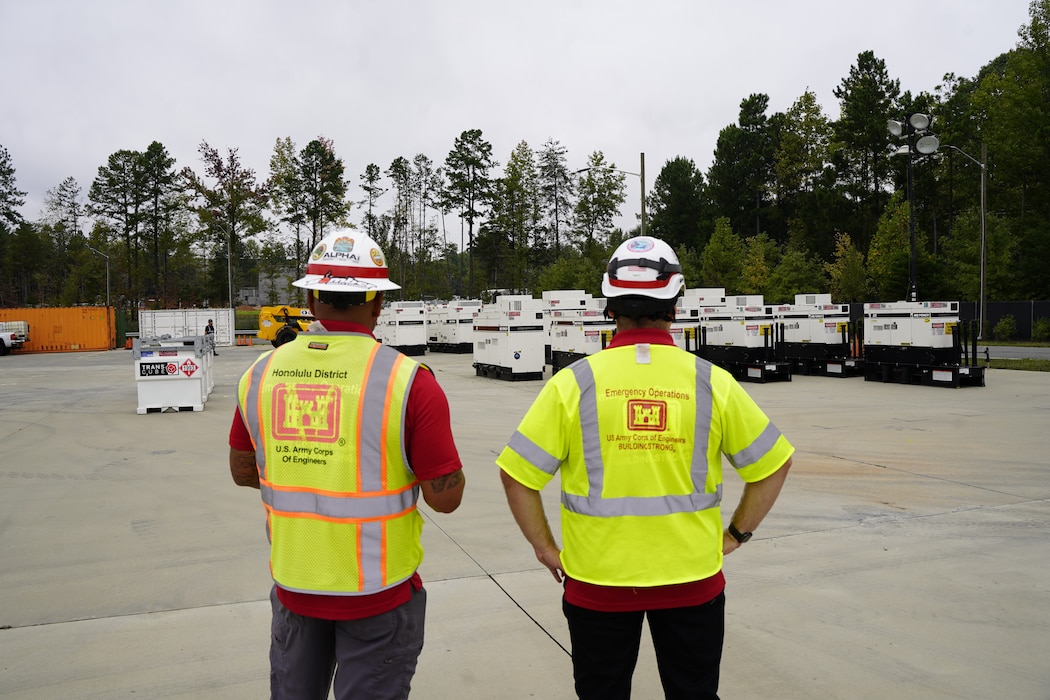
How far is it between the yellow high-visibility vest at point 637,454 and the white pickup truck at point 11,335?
4959cm

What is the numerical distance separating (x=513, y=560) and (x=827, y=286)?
48398mm

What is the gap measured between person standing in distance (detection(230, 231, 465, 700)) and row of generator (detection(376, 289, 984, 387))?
1661 centimetres

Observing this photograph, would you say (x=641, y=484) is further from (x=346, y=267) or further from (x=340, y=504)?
(x=346, y=267)

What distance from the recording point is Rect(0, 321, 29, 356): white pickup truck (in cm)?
4303

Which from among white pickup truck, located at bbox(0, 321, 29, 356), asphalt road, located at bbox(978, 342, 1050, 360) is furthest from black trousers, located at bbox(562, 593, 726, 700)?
white pickup truck, located at bbox(0, 321, 29, 356)

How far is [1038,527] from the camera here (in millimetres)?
7031

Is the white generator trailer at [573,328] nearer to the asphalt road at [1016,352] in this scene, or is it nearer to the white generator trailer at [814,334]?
the white generator trailer at [814,334]

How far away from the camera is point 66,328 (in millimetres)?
46688

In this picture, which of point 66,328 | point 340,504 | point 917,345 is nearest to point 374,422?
point 340,504

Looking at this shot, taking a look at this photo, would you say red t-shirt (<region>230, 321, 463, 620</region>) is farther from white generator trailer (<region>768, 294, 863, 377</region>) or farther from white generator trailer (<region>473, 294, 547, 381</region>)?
white generator trailer (<region>768, 294, 863, 377</region>)

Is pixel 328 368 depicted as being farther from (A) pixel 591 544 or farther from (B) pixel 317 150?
(B) pixel 317 150

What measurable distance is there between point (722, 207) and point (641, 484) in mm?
66543

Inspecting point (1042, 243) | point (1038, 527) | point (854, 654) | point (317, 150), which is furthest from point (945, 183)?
point (854, 654)


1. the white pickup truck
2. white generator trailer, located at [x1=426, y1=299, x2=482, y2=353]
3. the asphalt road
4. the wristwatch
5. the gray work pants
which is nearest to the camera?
the gray work pants
